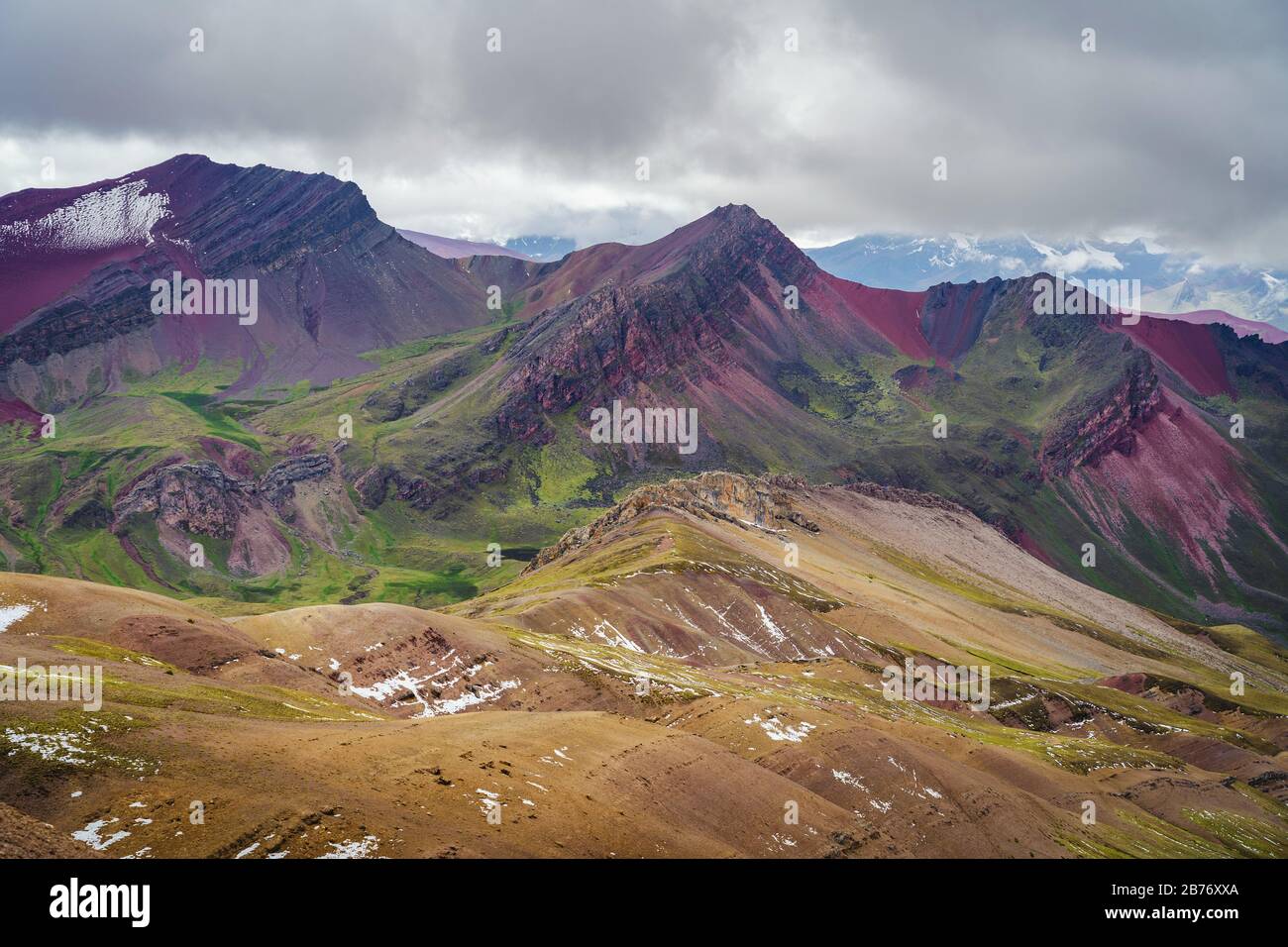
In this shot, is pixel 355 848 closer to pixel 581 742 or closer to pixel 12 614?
pixel 581 742

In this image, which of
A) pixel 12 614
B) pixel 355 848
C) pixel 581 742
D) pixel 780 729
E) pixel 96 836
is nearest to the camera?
pixel 96 836

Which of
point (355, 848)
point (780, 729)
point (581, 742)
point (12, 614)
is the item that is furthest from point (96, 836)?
point (780, 729)

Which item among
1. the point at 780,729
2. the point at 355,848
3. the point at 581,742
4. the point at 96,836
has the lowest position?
the point at 780,729

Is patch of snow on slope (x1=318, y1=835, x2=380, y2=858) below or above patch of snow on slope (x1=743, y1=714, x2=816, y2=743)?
above

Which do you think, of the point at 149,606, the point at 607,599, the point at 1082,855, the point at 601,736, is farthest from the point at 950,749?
the point at 149,606

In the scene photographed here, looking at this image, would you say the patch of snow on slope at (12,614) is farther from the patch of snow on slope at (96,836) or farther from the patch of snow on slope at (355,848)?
the patch of snow on slope at (355,848)

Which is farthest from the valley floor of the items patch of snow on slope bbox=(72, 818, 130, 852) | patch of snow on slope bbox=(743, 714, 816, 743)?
patch of snow on slope bbox=(743, 714, 816, 743)

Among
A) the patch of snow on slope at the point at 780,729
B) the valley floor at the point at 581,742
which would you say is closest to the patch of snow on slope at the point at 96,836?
the valley floor at the point at 581,742

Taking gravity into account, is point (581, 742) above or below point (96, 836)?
below

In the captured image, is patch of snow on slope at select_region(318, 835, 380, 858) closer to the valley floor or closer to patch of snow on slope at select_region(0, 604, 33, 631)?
the valley floor

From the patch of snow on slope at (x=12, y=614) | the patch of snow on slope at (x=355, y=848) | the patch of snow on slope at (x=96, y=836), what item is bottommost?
the patch of snow on slope at (x=355, y=848)

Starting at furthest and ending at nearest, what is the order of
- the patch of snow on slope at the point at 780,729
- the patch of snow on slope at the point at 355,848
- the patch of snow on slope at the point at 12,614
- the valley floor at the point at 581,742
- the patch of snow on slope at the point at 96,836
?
the patch of snow on slope at the point at 780,729, the patch of snow on slope at the point at 12,614, the valley floor at the point at 581,742, the patch of snow on slope at the point at 355,848, the patch of snow on slope at the point at 96,836
